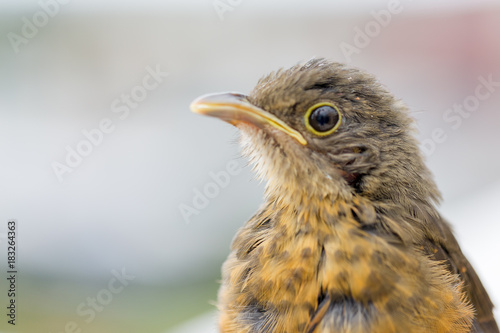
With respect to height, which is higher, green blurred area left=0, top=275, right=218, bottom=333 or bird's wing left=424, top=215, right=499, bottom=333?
bird's wing left=424, top=215, right=499, bottom=333

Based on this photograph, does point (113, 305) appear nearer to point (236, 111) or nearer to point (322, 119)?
point (236, 111)

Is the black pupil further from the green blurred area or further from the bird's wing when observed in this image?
the green blurred area

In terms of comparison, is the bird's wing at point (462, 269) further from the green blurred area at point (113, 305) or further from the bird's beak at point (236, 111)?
the green blurred area at point (113, 305)

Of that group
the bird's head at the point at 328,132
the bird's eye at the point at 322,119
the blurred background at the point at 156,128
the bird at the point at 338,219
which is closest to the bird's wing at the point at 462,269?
the bird at the point at 338,219

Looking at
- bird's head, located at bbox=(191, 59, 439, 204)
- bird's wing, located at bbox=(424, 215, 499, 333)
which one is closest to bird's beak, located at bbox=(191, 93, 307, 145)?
bird's head, located at bbox=(191, 59, 439, 204)

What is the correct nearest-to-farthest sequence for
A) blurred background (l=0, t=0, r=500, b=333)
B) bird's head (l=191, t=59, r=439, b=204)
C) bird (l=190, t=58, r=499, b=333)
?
bird (l=190, t=58, r=499, b=333) → bird's head (l=191, t=59, r=439, b=204) → blurred background (l=0, t=0, r=500, b=333)

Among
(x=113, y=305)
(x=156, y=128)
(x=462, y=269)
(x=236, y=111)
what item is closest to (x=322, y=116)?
(x=236, y=111)

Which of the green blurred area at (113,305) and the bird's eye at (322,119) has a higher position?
the bird's eye at (322,119)
